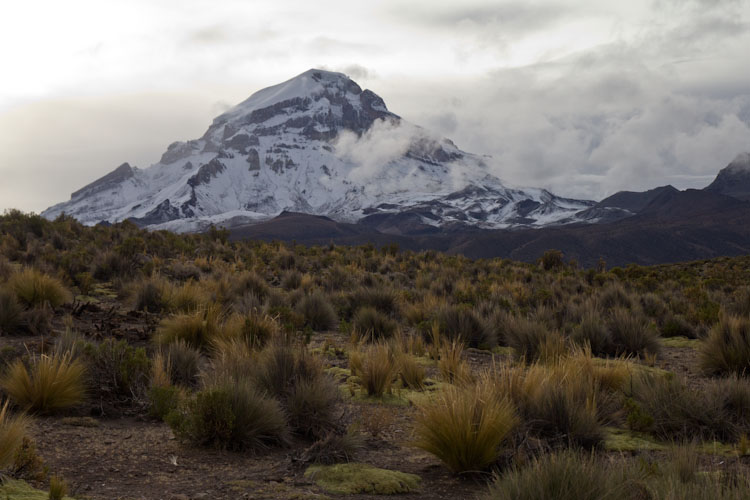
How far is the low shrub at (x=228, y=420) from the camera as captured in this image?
15.9ft

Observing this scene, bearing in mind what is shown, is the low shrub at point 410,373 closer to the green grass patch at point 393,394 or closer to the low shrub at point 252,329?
the green grass patch at point 393,394

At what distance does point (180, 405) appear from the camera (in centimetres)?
577

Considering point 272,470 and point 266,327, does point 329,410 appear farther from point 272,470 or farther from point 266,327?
point 266,327

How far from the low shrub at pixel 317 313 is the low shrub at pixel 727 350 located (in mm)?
6226

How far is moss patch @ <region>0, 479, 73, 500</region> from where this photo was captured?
3285 millimetres

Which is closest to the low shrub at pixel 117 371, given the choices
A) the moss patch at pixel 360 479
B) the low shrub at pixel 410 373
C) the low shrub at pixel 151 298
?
the moss patch at pixel 360 479

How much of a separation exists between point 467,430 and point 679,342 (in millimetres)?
8407

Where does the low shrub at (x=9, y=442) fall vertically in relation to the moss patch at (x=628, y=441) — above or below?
above

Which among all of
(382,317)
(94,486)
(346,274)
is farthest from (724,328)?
(346,274)

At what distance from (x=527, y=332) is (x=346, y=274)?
8753mm

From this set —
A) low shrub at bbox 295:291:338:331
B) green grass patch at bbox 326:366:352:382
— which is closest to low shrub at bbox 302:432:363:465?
green grass patch at bbox 326:366:352:382

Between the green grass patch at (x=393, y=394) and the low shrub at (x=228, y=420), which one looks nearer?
the low shrub at (x=228, y=420)

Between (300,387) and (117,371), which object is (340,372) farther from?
(117,371)

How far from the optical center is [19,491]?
11.2 ft
